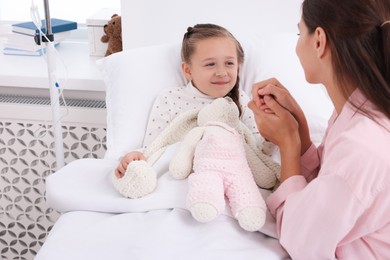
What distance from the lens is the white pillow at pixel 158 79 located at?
151cm

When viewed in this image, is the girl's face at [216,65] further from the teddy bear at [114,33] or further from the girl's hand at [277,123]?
the teddy bear at [114,33]

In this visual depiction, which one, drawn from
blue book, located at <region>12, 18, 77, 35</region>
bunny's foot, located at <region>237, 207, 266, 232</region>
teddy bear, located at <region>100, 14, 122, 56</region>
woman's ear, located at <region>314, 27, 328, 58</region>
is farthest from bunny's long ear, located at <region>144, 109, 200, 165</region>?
blue book, located at <region>12, 18, 77, 35</region>

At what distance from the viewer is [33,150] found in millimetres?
1901

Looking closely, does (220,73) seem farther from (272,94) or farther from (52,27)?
(52,27)

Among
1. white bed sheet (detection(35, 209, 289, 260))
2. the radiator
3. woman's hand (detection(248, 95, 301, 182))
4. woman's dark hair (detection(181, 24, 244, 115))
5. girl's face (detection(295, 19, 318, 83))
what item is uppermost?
girl's face (detection(295, 19, 318, 83))

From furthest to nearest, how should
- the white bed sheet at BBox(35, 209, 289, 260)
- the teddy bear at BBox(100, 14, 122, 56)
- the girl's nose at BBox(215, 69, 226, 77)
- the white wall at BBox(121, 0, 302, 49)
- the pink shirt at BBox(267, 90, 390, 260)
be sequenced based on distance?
the teddy bear at BBox(100, 14, 122, 56) < the white wall at BBox(121, 0, 302, 49) < the girl's nose at BBox(215, 69, 226, 77) < the white bed sheet at BBox(35, 209, 289, 260) < the pink shirt at BBox(267, 90, 390, 260)

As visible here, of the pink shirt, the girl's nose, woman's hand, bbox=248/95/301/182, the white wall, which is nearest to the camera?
the pink shirt

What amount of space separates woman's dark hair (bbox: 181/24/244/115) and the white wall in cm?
22

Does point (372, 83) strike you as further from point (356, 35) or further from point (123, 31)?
point (123, 31)

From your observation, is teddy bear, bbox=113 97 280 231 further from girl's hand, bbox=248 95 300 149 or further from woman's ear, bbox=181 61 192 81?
woman's ear, bbox=181 61 192 81

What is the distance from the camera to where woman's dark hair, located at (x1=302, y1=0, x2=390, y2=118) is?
95 cm

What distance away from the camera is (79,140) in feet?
6.20

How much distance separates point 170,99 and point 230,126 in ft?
0.87

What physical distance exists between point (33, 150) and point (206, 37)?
2.56 ft
